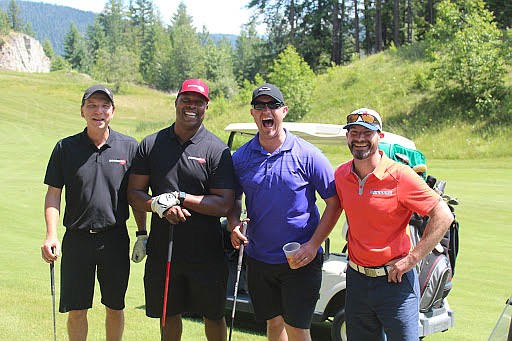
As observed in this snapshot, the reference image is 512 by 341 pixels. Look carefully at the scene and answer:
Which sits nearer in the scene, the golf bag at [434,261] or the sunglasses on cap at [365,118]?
the sunglasses on cap at [365,118]

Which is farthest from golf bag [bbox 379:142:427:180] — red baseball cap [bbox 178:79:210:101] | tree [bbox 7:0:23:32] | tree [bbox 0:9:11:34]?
tree [bbox 7:0:23:32]

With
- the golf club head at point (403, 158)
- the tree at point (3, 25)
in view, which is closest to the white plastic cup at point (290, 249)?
the golf club head at point (403, 158)

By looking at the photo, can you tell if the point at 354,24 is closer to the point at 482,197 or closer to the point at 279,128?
the point at 482,197

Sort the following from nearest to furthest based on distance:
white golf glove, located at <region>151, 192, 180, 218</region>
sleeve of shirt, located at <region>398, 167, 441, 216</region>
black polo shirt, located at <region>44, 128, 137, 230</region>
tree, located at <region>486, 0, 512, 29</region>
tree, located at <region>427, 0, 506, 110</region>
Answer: sleeve of shirt, located at <region>398, 167, 441, 216</region>
white golf glove, located at <region>151, 192, 180, 218</region>
black polo shirt, located at <region>44, 128, 137, 230</region>
tree, located at <region>427, 0, 506, 110</region>
tree, located at <region>486, 0, 512, 29</region>

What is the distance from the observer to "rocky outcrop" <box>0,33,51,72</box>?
325 feet

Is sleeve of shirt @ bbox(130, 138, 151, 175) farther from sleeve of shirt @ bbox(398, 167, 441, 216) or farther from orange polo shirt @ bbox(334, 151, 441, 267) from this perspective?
sleeve of shirt @ bbox(398, 167, 441, 216)

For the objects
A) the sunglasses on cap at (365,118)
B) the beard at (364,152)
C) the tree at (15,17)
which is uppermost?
the tree at (15,17)

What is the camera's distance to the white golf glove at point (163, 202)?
3.49 meters

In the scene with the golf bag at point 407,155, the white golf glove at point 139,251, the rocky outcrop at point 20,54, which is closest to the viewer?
the white golf glove at point 139,251

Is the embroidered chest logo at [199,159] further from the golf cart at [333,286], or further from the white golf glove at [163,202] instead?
the golf cart at [333,286]

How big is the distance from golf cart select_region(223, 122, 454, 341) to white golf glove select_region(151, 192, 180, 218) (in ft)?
2.76

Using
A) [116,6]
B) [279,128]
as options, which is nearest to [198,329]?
A: [279,128]

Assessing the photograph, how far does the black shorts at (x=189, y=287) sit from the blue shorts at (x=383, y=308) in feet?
2.81

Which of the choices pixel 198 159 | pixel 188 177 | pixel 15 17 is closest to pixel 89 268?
pixel 188 177
